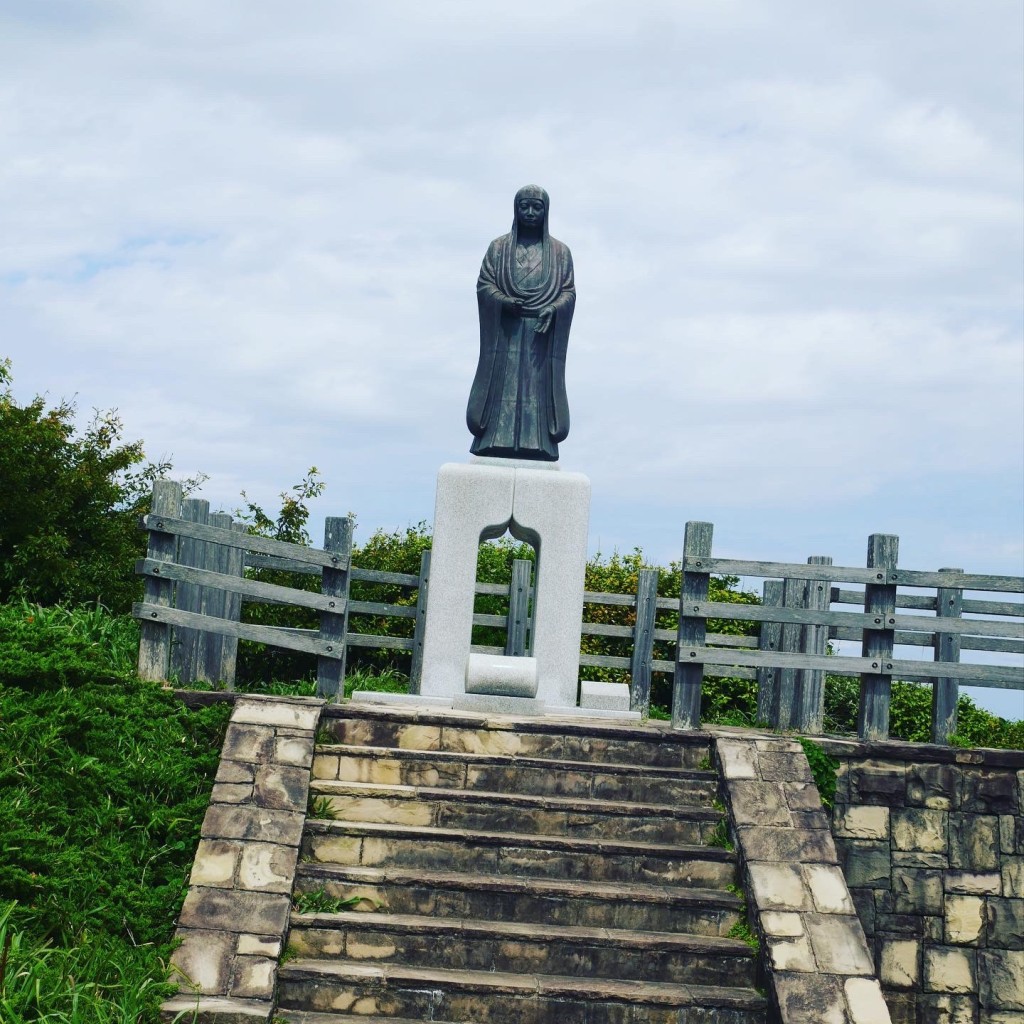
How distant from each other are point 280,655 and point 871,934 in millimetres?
7241

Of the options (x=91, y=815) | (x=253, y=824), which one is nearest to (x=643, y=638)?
(x=253, y=824)

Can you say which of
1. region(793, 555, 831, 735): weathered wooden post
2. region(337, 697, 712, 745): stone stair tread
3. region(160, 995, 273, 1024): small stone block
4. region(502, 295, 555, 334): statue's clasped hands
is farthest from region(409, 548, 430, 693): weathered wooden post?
region(160, 995, 273, 1024): small stone block

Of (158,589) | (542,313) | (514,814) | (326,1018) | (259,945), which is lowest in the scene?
(326,1018)

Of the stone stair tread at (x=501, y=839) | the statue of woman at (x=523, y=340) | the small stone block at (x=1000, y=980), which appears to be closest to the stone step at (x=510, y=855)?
the stone stair tread at (x=501, y=839)

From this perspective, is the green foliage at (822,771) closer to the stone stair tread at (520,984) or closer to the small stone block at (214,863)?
the stone stair tread at (520,984)

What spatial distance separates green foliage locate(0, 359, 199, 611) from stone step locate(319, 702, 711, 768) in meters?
6.31

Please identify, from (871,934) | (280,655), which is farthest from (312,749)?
(280,655)

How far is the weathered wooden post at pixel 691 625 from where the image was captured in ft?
28.9

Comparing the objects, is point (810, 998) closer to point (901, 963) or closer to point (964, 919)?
point (901, 963)

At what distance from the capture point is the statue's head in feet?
37.5

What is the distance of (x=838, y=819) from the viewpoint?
8703 millimetres

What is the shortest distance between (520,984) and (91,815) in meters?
2.57

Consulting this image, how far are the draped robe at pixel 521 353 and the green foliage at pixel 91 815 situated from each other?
396 centimetres

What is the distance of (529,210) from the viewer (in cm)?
1145
